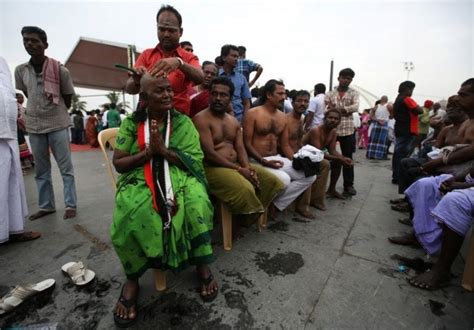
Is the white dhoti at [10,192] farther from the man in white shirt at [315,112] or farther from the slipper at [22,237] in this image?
the man in white shirt at [315,112]

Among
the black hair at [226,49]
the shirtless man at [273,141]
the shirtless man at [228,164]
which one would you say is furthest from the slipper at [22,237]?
the black hair at [226,49]

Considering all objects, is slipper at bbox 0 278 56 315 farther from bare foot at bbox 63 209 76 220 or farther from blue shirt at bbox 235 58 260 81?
blue shirt at bbox 235 58 260 81

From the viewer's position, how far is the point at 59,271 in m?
2.10

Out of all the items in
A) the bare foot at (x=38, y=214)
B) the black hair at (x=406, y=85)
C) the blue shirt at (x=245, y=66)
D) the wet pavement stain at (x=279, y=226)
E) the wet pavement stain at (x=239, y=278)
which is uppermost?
the blue shirt at (x=245, y=66)

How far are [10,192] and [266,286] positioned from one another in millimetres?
2566

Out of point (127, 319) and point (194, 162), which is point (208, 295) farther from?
point (194, 162)

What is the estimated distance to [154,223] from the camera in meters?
1.66

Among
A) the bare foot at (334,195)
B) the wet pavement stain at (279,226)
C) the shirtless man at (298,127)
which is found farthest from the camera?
the bare foot at (334,195)

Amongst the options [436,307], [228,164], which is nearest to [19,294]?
[228,164]

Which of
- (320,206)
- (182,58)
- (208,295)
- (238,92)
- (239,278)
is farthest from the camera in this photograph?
(238,92)

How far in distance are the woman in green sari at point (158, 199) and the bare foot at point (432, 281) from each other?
1536 millimetres

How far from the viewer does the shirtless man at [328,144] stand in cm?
369

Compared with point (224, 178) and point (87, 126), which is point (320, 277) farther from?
point (87, 126)

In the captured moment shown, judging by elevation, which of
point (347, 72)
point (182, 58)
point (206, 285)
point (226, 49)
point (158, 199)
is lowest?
point (206, 285)
